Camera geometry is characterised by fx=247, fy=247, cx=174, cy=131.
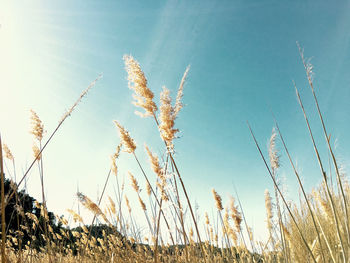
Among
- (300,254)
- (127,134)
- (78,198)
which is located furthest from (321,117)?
(300,254)

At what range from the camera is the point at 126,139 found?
206 centimetres

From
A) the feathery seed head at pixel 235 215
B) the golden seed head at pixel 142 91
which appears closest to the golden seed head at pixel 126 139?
the golden seed head at pixel 142 91

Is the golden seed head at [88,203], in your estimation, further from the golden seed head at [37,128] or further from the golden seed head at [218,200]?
the golden seed head at [218,200]

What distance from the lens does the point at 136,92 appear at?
1771 mm

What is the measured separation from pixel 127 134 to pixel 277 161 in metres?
1.18

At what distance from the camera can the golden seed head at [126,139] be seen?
204 cm

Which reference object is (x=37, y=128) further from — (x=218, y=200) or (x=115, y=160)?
(x=218, y=200)

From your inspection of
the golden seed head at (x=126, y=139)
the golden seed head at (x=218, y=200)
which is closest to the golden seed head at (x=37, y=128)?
the golden seed head at (x=126, y=139)

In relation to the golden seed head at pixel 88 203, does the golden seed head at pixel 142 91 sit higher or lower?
higher

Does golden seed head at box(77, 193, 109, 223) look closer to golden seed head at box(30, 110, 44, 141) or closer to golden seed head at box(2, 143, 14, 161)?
golden seed head at box(30, 110, 44, 141)

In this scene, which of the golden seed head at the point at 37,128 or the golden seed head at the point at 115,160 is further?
the golden seed head at the point at 115,160

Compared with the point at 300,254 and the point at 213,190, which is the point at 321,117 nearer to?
the point at 213,190

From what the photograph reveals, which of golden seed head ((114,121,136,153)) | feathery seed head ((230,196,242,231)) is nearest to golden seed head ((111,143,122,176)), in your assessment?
golden seed head ((114,121,136,153))

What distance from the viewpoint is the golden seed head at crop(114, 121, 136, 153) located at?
6.71 ft
